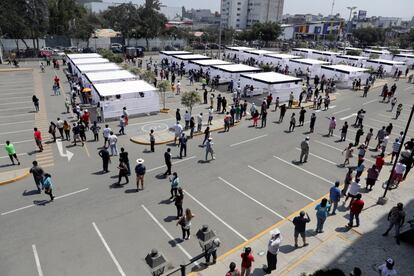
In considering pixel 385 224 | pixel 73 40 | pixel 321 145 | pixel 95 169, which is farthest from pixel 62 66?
pixel 385 224

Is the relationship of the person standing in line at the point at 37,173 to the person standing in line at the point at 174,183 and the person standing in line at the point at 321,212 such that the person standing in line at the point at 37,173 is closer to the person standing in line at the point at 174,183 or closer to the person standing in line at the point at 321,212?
the person standing in line at the point at 174,183

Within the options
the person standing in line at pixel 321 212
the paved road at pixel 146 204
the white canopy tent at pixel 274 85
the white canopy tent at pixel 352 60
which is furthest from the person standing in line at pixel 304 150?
the white canopy tent at pixel 352 60

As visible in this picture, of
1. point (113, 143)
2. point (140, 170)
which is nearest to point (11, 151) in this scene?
point (113, 143)

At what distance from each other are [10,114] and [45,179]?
51.3 feet

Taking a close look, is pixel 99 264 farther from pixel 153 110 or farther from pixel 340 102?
pixel 340 102

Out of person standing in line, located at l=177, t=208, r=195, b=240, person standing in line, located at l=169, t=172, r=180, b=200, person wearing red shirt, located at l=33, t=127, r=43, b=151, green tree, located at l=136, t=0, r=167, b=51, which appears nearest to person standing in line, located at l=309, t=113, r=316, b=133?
person standing in line, located at l=169, t=172, r=180, b=200

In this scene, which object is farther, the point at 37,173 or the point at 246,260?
the point at 37,173

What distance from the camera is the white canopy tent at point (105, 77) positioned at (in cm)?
2830

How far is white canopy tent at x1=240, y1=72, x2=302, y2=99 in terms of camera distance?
29.8 m

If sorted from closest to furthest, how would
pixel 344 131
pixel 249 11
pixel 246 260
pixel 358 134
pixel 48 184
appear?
pixel 246 260 < pixel 48 184 < pixel 358 134 < pixel 344 131 < pixel 249 11

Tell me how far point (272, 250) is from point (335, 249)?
2929mm

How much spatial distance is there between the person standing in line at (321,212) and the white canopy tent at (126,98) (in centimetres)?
1749

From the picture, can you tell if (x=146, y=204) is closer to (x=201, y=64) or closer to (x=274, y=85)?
(x=274, y=85)

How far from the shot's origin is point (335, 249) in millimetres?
10438
